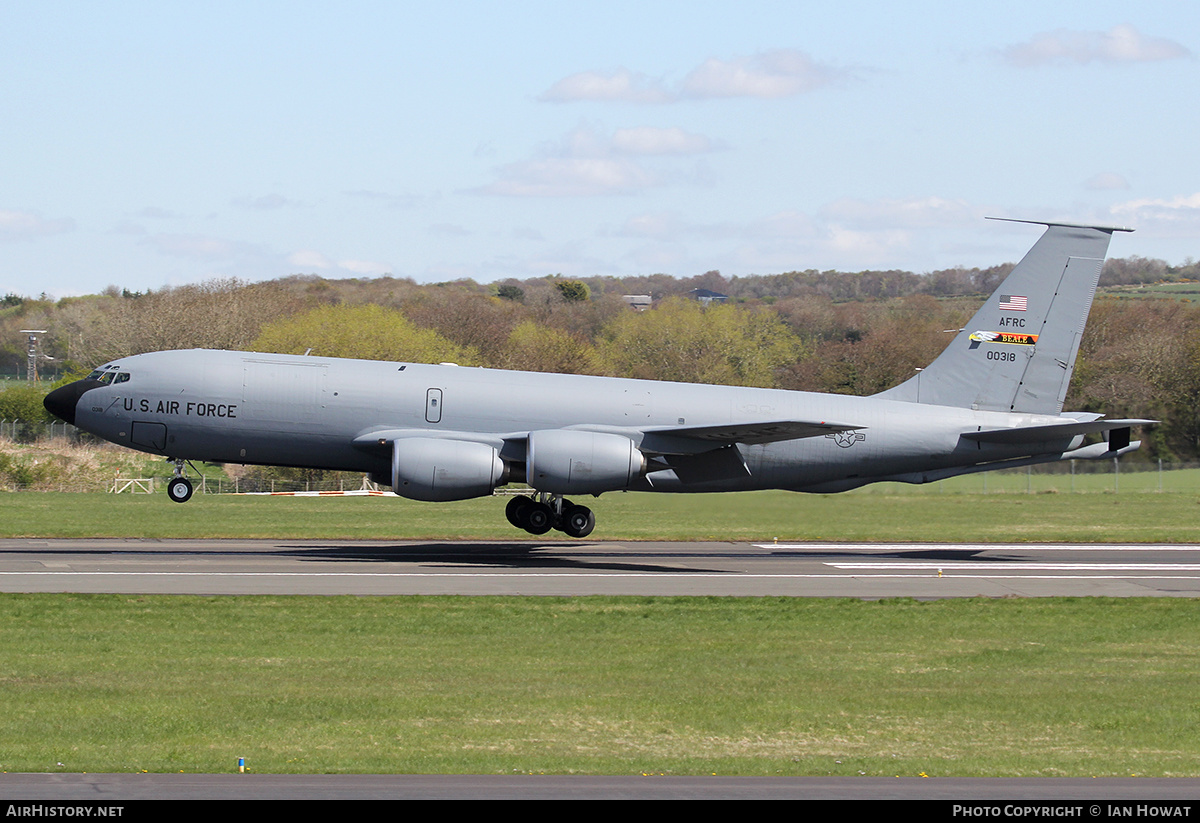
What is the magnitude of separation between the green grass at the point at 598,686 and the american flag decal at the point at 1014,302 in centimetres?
1321

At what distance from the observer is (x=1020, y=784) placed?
1175cm

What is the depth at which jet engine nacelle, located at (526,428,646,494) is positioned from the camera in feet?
105

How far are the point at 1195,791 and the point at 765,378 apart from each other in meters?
85.6

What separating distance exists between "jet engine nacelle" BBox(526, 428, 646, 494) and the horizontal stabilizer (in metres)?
10.1

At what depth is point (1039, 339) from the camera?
3669 cm

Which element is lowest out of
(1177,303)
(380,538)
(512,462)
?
(380,538)

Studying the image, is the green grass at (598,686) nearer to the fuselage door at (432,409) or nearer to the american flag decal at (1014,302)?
the fuselage door at (432,409)

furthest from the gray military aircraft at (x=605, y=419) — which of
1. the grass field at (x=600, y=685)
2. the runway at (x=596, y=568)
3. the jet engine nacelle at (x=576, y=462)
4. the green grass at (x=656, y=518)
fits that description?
the grass field at (x=600, y=685)

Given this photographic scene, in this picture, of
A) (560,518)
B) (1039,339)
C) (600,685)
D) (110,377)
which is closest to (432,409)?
(560,518)

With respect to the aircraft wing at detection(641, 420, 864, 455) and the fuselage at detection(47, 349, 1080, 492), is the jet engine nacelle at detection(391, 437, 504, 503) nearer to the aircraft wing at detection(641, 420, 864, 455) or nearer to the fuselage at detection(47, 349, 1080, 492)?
the fuselage at detection(47, 349, 1080, 492)

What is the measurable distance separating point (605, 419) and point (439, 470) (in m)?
4.94
